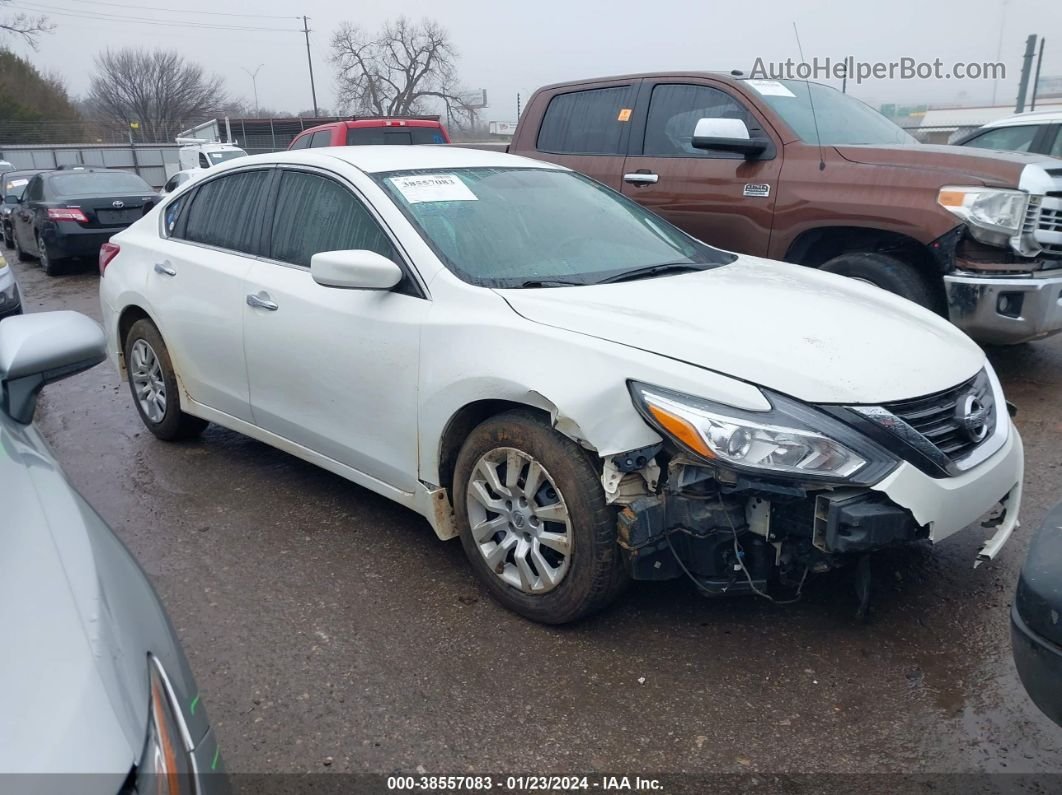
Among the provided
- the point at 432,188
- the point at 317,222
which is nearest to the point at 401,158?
the point at 432,188

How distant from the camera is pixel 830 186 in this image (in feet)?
17.6

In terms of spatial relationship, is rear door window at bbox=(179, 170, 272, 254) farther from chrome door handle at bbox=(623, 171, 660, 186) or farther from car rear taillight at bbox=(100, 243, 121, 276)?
chrome door handle at bbox=(623, 171, 660, 186)

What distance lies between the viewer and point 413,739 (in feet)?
8.34

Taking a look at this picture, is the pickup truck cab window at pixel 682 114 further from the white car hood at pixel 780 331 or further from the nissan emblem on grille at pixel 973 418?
the nissan emblem on grille at pixel 973 418

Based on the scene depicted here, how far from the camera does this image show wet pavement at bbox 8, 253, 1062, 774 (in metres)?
2.47

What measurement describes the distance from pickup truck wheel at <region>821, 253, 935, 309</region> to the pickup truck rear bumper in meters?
0.17

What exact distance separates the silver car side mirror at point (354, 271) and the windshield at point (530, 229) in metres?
0.23

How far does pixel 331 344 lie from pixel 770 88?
12.9ft

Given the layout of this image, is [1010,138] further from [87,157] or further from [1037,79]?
[87,157]

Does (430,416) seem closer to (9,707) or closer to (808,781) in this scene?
(808,781)

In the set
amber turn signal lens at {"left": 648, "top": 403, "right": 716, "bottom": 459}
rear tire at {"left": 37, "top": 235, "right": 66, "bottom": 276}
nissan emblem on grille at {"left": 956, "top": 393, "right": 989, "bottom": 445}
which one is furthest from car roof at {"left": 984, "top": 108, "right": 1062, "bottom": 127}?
rear tire at {"left": 37, "top": 235, "right": 66, "bottom": 276}

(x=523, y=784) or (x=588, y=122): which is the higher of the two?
(x=588, y=122)

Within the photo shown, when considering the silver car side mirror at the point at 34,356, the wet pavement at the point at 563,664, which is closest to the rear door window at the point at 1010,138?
the wet pavement at the point at 563,664

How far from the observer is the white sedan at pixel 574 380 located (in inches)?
102
